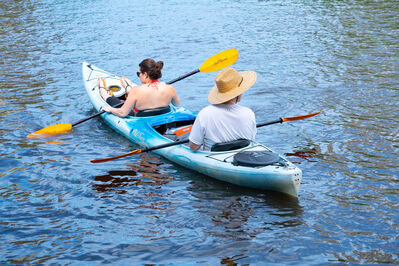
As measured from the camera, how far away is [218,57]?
8.47 metres

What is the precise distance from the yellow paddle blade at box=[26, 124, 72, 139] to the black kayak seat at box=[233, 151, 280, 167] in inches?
142

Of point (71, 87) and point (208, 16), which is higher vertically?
point (208, 16)

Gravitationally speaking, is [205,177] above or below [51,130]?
below

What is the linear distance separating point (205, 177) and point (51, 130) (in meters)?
3.15

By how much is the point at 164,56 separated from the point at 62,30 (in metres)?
5.16

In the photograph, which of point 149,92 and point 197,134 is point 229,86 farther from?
point 149,92

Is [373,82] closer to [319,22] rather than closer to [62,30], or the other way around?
[319,22]

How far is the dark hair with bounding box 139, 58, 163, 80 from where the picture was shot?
23.0 ft

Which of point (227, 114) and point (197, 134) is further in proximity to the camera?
point (197, 134)

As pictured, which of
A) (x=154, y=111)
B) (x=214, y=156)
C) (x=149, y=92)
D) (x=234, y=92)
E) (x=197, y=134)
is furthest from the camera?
(x=154, y=111)

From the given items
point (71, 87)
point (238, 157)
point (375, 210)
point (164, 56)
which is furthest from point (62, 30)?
point (375, 210)

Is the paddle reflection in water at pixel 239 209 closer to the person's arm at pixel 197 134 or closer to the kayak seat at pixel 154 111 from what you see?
the person's arm at pixel 197 134

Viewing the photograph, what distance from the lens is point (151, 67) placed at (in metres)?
7.04

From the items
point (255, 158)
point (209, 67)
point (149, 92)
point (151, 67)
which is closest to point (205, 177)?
point (255, 158)
